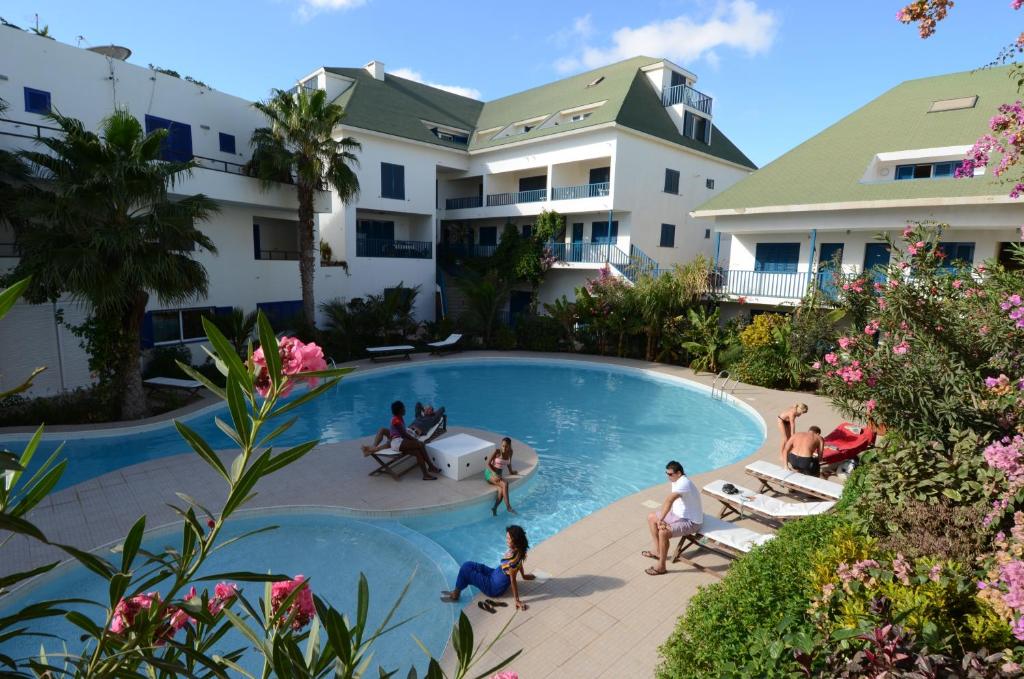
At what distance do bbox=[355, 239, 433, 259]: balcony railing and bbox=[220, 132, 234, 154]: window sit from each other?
5968 mm

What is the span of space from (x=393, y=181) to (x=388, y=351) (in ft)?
31.6

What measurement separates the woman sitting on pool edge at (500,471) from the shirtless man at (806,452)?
5.03m

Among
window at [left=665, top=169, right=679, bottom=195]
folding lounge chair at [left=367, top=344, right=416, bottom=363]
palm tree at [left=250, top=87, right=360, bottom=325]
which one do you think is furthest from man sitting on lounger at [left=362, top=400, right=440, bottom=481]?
window at [left=665, top=169, right=679, bottom=195]

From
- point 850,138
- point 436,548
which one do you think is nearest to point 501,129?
point 850,138

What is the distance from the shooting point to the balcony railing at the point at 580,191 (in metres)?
25.2

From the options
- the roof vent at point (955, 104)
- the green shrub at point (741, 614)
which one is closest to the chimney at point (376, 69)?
the roof vent at point (955, 104)

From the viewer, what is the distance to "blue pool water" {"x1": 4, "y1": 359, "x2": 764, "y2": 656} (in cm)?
896

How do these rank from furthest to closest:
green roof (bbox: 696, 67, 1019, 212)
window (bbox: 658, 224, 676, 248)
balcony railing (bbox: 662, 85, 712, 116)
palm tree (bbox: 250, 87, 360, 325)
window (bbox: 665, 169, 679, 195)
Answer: balcony railing (bbox: 662, 85, 712, 116)
window (bbox: 658, 224, 676, 248)
window (bbox: 665, 169, 679, 195)
palm tree (bbox: 250, 87, 360, 325)
green roof (bbox: 696, 67, 1019, 212)

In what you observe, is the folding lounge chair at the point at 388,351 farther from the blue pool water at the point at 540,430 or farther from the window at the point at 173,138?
the window at the point at 173,138

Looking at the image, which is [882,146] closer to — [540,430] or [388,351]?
[540,430]

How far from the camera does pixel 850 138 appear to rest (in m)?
21.7

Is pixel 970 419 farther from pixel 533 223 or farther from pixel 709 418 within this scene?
pixel 533 223

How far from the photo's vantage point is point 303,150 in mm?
19188

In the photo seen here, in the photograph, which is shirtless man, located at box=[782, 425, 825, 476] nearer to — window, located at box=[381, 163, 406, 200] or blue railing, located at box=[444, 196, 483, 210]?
window, located at box=[381, 163, 406, 200]
